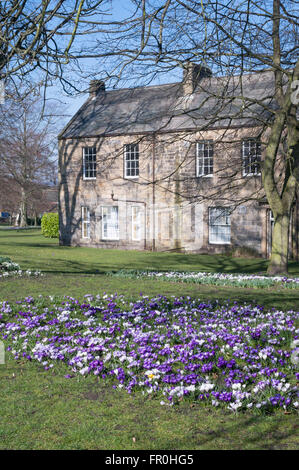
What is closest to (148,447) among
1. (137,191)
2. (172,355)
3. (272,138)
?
(172,355)

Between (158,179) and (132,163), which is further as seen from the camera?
(132,163)

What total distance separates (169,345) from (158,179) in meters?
23.9

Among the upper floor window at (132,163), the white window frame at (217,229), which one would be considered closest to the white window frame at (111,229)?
the upper floor window at (132,163)

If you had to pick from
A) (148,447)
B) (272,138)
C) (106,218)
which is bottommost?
(148,447)

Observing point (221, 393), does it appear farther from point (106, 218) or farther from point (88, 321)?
point (106, 218)

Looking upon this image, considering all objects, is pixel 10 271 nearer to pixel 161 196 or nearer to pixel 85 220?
pixel 161 196

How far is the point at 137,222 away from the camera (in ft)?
102

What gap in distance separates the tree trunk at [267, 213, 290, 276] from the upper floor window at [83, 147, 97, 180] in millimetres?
17996

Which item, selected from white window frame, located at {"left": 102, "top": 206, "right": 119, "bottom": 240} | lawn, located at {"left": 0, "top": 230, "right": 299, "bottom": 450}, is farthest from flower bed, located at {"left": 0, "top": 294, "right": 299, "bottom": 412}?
white window frame, located at {"left": 102, "top": 206, "right": 119, "bottom": 240}

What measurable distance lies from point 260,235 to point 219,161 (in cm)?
465

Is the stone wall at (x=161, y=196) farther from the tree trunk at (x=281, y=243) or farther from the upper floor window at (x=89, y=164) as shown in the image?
the tree trunk at (x=281, y=243)

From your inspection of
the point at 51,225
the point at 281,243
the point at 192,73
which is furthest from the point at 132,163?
the point at 281,243

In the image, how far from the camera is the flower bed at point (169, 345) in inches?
224

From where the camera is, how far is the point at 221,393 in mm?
5484
